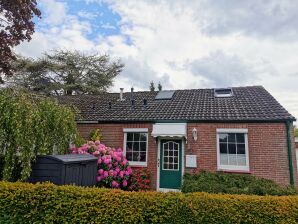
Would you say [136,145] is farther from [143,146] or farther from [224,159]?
[224,159]

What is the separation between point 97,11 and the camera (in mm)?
9297

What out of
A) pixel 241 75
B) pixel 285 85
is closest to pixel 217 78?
pixel 241 75

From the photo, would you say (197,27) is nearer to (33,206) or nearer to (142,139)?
(142,139)

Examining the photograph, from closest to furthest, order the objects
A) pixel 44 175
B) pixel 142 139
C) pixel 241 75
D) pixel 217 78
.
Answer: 1. pixel 44 175
2. pixel 142 139
3. pixel 241 75
4. pixel 217 78

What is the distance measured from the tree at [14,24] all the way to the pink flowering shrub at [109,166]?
18.1 feet

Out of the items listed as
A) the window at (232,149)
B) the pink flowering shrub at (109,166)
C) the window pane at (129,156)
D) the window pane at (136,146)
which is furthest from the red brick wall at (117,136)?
the window at (232,149)

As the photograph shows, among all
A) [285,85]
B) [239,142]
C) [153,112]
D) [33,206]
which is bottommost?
[33,206]

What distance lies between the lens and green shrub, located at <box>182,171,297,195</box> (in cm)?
714

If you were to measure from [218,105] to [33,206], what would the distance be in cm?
1014

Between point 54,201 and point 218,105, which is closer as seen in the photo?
point 54,201

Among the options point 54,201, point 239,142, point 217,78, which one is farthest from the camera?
point 217,78

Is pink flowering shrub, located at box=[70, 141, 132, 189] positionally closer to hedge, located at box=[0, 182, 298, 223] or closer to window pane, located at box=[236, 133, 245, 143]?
hedge, located at box=[0, 182, 298, 223]

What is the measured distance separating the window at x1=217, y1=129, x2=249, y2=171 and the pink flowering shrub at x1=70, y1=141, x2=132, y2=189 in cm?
472

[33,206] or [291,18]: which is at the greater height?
[291,18]
